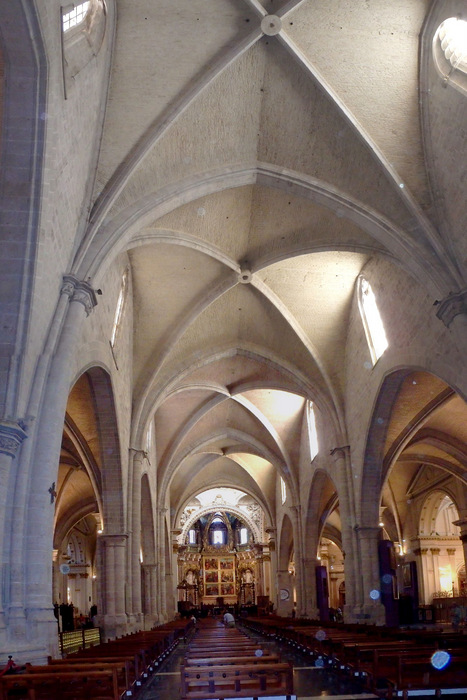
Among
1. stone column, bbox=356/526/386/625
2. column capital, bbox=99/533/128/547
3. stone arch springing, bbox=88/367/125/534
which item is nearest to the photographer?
stone arch springing, bbox=88/367/125/534

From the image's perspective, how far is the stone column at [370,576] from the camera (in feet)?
70.3

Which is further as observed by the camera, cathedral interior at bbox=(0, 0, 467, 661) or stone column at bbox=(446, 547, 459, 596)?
stone column at bbox=(446, 547, 459, 596)

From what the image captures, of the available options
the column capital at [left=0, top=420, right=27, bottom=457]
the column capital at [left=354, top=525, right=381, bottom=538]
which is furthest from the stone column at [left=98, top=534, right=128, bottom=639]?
the column capital at [left=0, top=420, right=27, bottom=457]

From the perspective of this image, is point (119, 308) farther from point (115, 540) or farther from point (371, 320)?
point (371, 320)

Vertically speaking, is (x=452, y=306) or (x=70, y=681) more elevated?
(x=452, y=306)

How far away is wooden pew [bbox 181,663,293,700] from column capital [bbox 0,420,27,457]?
4182mm

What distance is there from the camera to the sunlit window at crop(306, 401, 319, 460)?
96.1ft

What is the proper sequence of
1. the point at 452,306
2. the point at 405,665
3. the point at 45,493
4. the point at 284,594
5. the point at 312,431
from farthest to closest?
the point at 284,594
the point at 312,431
the point at 452,306
the point at 45,493
the point at 405,665

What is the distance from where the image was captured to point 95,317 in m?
15.7

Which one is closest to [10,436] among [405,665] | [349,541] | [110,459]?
[405,665]

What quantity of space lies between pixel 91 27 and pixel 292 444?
2365 centimetres

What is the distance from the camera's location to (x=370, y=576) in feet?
71.9

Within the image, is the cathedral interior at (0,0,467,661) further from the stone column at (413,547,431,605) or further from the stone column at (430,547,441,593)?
the stone column at (430,547,441,593)

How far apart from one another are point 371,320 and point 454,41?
910 centimetres
